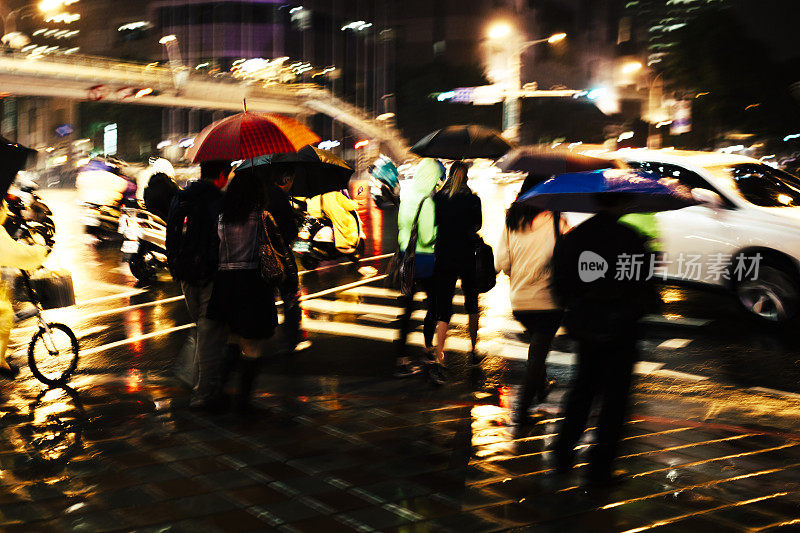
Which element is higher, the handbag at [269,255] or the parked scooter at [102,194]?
the parked scooter at [102,194]

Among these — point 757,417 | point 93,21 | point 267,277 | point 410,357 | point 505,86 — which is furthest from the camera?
point 93,21

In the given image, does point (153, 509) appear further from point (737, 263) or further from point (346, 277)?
point (346, 277)

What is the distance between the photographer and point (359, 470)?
4.94 metres

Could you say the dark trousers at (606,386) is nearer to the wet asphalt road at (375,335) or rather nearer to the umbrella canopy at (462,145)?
the wet asphalt road at (375,335)

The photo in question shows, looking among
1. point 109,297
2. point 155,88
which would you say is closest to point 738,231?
point 109,297

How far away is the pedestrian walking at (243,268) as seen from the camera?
228 inches

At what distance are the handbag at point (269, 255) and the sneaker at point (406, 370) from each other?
1749mm

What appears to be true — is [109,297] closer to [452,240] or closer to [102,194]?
[102,194]

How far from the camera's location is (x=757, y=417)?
243 inches

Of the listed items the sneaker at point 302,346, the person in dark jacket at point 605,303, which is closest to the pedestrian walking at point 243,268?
the person in dark jacket at point 605,303

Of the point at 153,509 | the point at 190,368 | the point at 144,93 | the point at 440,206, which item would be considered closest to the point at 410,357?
the point at 440,206

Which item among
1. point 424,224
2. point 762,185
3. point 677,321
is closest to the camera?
point 424,224

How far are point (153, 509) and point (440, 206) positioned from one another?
135 inches

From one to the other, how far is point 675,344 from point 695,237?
69.8 inches
